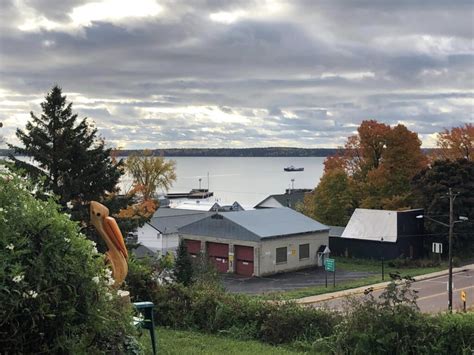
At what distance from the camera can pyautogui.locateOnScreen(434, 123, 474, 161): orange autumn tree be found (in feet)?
163

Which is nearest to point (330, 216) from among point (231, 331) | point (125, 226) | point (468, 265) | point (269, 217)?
point (269, 217)

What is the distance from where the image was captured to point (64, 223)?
13.8 ft

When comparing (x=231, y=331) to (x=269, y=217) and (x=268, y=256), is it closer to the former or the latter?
(x=268, y=256)

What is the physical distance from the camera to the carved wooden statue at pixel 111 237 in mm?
7902

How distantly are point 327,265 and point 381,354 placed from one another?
24235 mm

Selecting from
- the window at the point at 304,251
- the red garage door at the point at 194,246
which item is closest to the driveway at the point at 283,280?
the window at the point at 304,251

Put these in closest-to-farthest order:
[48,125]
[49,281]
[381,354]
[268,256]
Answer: [49,281], [381,354], [48,125], [268,256]

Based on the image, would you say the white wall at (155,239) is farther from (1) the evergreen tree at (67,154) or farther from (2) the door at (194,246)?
(1) the evergreen tree at (67,154)

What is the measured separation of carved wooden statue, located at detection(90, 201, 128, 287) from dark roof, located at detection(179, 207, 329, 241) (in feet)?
103

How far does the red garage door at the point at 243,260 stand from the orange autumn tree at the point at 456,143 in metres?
20.4

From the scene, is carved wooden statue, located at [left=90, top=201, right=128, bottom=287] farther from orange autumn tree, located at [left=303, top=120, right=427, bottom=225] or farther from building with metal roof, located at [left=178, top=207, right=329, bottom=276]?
orange autumn tree, located at [left=303, top=120, right=427, bottom=225]

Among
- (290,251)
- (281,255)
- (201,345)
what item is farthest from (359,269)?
(201,345)

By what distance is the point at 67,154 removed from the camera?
25.3 m

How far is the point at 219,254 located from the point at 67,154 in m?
18.8
